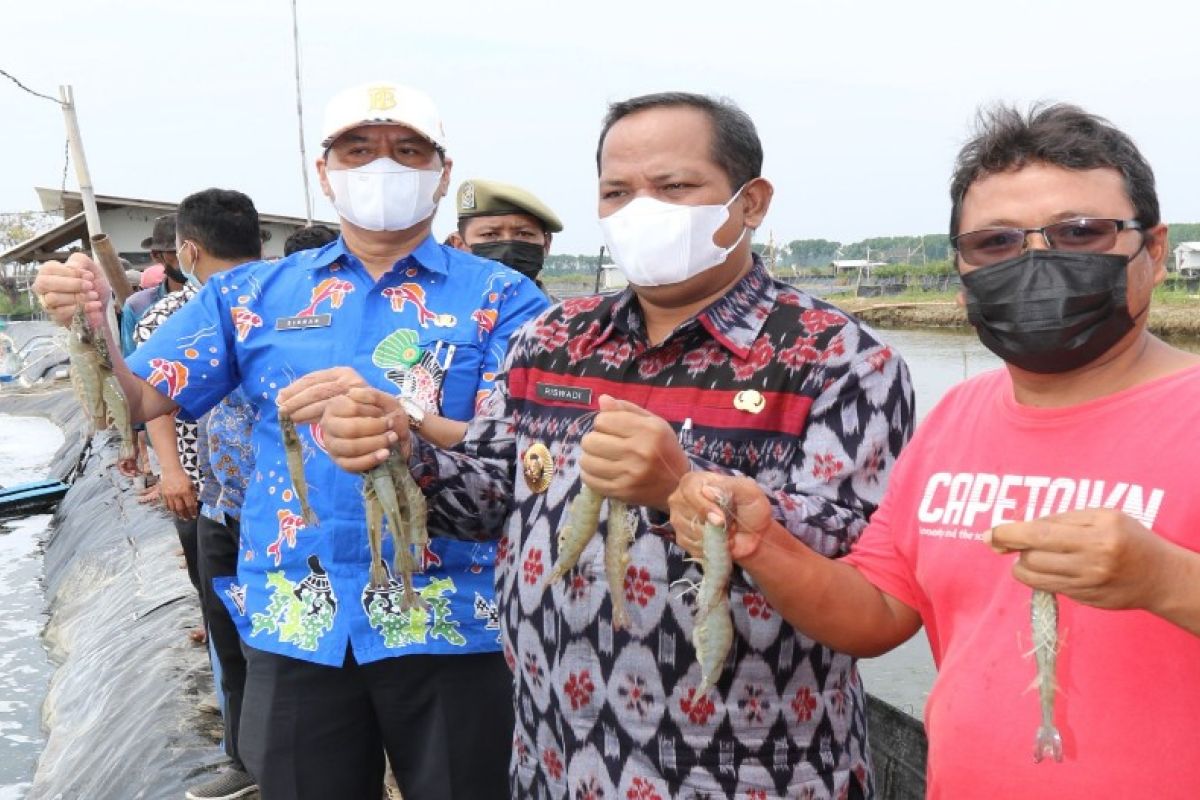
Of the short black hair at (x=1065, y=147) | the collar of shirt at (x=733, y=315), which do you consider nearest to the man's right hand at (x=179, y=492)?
the collar of shirt at (x=733, y=315)

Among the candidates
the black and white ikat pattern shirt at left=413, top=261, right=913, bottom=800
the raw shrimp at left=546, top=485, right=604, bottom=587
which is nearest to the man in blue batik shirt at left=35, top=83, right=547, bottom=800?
the black and white ikat pattern shirt at left=413, top=261, right=913, bottom=800

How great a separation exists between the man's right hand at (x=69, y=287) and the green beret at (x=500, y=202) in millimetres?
2873

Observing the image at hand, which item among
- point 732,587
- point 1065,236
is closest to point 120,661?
point 732,587

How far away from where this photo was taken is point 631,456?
83.7 inches

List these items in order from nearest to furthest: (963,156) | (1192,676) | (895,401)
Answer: (1192,676) → (963,156) → (895,401)

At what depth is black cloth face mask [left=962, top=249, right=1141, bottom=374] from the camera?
1936mm

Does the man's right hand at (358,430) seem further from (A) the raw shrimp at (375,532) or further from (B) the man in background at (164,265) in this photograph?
(B) the man in background at (164,265)

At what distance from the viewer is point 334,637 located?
317cm

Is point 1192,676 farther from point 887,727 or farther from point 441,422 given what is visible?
point 887,727

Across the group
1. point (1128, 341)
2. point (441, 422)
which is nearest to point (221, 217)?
point (441, 422)

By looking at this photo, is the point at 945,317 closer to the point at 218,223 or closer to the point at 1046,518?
the point at 218,223

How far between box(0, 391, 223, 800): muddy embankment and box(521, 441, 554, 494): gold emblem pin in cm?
377

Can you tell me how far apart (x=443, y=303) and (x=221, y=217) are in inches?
102

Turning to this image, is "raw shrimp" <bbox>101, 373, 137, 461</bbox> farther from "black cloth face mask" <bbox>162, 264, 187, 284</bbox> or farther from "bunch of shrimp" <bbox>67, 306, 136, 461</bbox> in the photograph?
"black cloth face mask" <bbox>162, 264, 187, 284</bbox>
